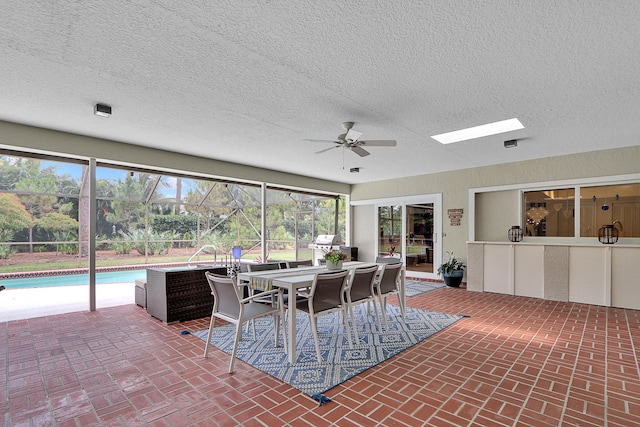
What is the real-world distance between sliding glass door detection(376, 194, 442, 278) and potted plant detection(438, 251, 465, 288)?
51 centimetres

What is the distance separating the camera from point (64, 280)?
8484 mm

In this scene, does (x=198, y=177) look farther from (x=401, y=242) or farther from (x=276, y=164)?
(x=401, y=242)

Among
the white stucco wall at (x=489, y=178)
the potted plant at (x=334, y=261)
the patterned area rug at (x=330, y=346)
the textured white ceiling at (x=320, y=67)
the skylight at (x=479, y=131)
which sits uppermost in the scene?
the textured white ceiling at (x=320, y=67)

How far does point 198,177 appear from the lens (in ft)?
19.7

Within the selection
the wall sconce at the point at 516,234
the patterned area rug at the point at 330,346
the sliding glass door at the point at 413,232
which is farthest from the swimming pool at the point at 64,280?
the wall sconce at the point at 516,234

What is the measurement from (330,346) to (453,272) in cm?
426

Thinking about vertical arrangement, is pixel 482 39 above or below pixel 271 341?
above

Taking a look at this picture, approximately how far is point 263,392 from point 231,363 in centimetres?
46

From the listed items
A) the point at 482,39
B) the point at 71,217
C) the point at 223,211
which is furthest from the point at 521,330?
the point at 71,217

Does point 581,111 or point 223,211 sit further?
point 223,211

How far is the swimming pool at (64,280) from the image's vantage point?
8.11m

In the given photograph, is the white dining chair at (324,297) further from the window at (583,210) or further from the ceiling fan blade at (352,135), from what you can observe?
the window at (583,210)

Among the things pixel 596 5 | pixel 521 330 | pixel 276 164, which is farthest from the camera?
pixel 276 164

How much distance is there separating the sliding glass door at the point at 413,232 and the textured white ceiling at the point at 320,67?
10.2 feet
